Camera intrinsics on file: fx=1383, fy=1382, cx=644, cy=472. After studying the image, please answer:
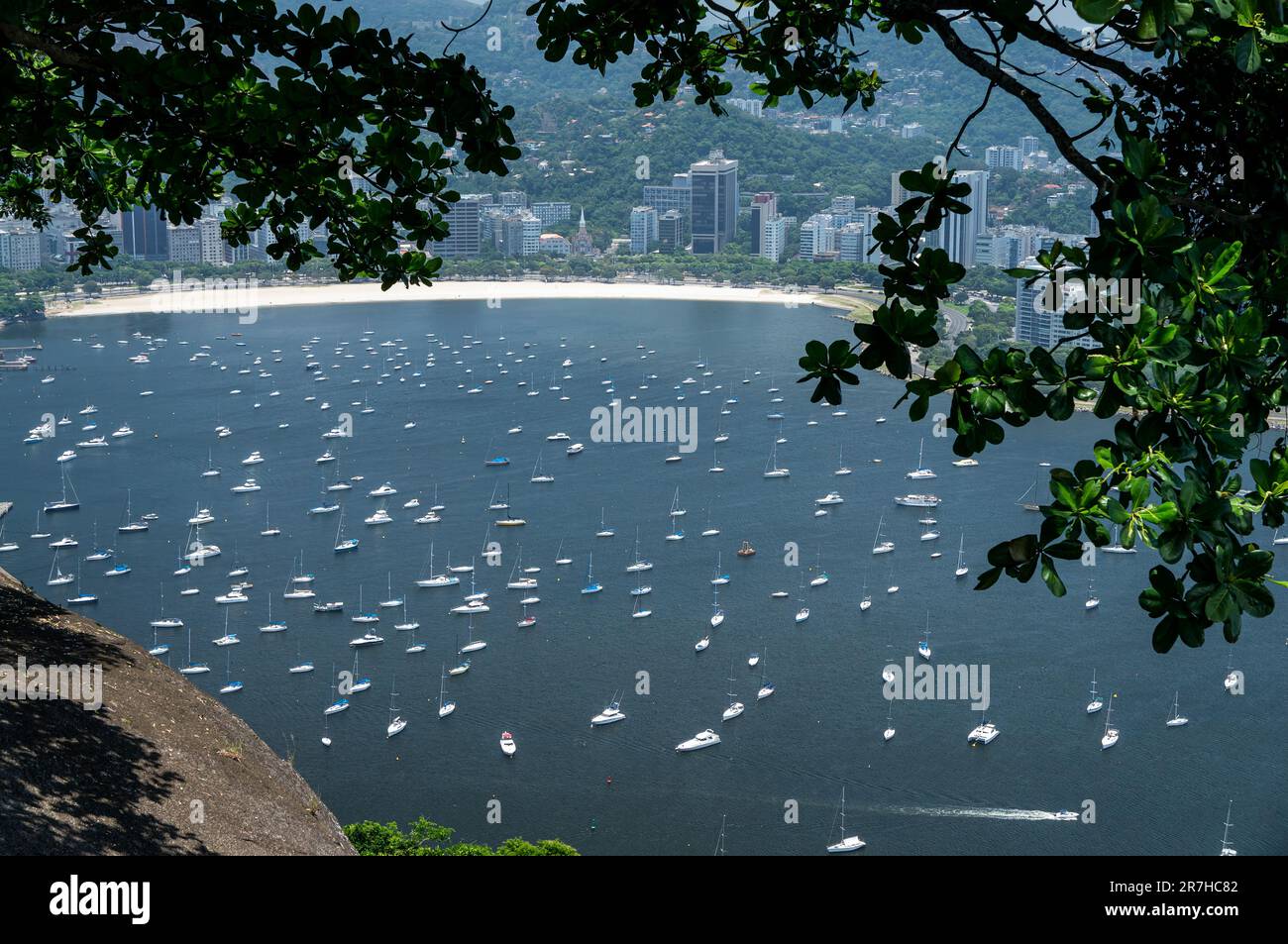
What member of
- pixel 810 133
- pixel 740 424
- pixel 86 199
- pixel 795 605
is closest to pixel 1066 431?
A: pixel 740 424

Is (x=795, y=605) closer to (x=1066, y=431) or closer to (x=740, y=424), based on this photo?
(x=740, y=424)

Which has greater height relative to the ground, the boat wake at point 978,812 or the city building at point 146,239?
the city building at point 146,239

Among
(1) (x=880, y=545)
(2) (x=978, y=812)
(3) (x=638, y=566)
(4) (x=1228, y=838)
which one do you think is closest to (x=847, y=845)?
(2) (x=978, y=812)

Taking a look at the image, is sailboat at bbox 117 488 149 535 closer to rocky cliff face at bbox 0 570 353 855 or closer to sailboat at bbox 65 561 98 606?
sailboat at bbox 65 561 98 606

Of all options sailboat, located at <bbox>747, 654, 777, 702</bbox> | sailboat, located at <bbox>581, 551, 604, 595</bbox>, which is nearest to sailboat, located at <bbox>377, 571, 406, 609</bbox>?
sailboat, located at <bbox>581, 551, 604, 595</bbox>

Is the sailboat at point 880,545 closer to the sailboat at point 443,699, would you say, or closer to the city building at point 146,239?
the sailboat at point 443,699

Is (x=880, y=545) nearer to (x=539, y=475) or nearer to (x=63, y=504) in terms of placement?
(x=539, y=475)

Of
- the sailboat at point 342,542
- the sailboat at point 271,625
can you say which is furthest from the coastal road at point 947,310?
the sailboat at point 271,625
